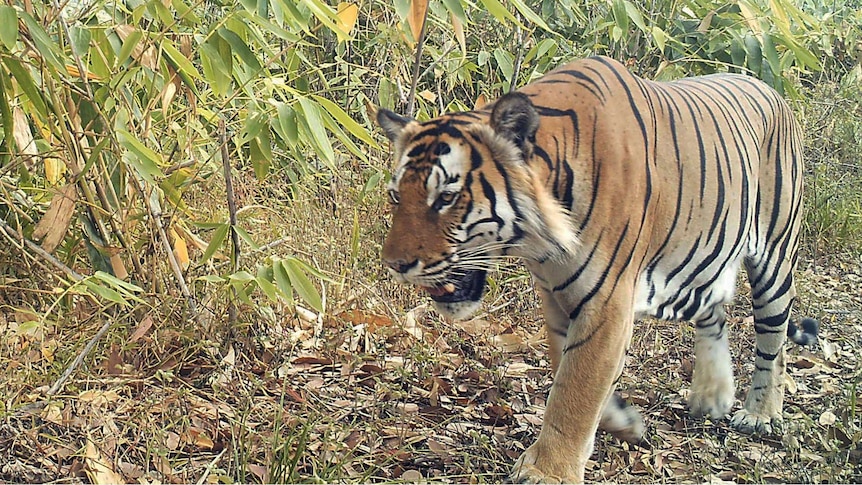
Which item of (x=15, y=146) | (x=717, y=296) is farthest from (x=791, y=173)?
(x=15, y=146)

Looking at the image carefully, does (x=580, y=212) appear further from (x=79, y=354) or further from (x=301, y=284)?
(x=79, y=354)

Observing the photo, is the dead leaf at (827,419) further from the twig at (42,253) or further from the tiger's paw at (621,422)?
the twig at (42,253)

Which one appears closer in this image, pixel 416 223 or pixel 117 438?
pixel 416 223

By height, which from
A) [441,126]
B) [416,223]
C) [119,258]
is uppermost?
[441,126]

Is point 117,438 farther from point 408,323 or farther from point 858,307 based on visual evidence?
point 858,307

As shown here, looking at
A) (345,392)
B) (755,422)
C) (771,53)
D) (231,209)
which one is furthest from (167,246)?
(771,53)

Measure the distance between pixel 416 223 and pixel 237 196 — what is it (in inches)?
93.7

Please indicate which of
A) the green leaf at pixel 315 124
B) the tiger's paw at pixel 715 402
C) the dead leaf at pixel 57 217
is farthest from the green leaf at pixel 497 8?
the tiger's paw at pixel 715 402

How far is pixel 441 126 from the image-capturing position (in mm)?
2789

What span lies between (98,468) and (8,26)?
4.53 ft

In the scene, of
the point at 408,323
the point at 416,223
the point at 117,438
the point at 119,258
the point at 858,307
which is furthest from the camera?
the point at 858,307

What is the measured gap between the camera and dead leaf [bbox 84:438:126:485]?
110 inches

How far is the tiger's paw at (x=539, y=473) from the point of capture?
2852 mm

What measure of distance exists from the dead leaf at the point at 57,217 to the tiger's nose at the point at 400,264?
1296mm
